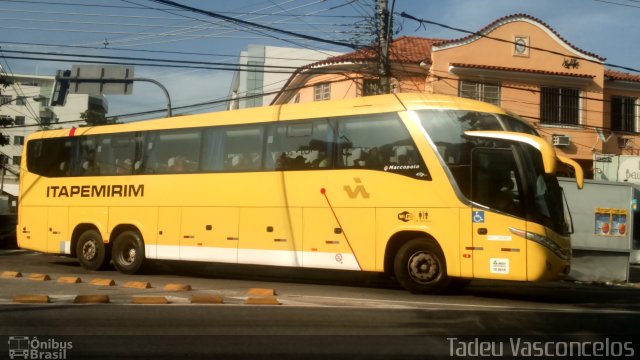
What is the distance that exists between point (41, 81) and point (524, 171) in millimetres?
78261

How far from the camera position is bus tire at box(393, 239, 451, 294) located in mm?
10523

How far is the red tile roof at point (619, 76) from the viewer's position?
24.7 meters

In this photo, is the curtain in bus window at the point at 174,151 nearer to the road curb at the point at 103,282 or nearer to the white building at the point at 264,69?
the road curb at the point at 103,282

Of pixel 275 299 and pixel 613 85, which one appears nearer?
pixel 275 299

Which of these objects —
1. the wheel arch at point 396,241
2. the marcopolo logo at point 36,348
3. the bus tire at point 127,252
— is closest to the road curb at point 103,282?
the bus tire at point 127,252

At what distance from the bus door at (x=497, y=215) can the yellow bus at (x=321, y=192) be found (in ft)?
0.06

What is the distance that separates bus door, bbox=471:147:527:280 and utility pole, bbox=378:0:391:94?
24.6 feet

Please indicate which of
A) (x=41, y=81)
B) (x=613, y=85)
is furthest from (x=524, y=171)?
(x=41, y=81)

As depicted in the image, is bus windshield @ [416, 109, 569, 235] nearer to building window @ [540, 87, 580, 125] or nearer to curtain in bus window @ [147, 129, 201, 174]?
curtain in bus window @ [147, 129, 201, 174]

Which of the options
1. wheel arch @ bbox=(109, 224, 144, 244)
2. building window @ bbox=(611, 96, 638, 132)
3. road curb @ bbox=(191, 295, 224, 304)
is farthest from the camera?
building window @ bbox=(611, 96, 638, 132)

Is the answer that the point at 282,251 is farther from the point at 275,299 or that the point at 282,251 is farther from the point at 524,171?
the point at 524,171

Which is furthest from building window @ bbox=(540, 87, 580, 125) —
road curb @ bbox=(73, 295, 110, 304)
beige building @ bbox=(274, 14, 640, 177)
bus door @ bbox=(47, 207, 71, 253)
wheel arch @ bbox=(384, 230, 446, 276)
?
road curb @ bbox=(73, 295, 110, 304)

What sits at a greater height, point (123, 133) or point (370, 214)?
point (123, 133)

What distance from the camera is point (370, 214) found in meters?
11.1
